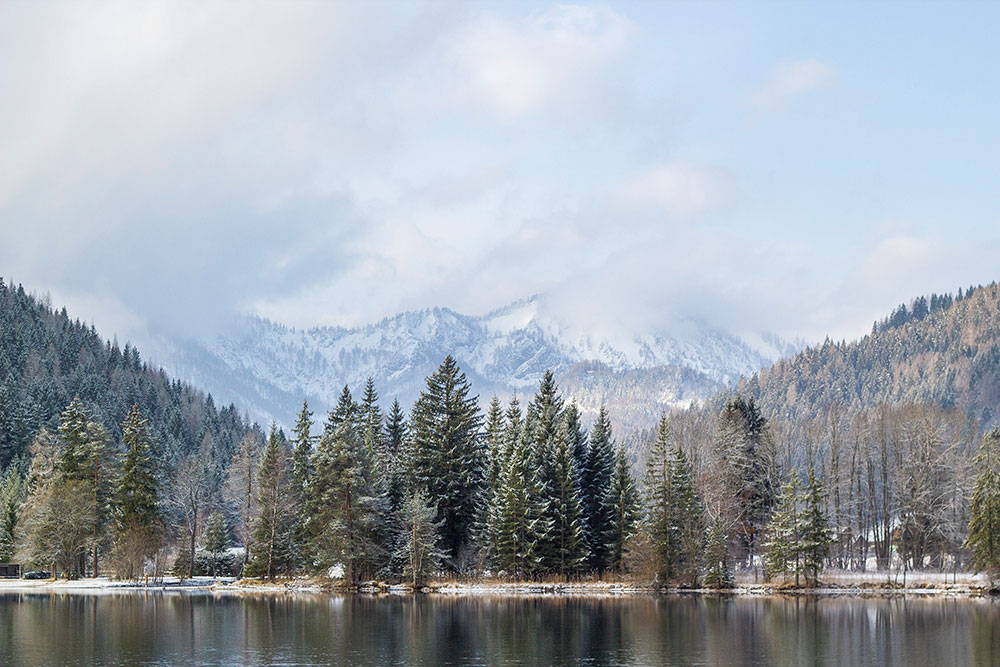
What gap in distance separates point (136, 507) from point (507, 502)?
3823 cm

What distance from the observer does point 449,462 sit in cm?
9969

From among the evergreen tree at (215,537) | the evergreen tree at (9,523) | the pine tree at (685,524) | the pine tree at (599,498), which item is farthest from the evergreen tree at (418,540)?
the evergreen tree at (9,523)

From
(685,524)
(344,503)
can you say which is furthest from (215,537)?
(685,524)

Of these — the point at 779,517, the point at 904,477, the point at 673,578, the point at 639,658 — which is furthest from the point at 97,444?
the point at 904,477

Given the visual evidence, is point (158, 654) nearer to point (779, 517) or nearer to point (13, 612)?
point (13, 612)

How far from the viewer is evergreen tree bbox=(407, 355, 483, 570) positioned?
9938 cm

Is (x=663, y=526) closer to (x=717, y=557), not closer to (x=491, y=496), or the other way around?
(x=717, y=557)

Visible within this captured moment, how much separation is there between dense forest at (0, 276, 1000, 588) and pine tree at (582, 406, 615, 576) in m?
0.19

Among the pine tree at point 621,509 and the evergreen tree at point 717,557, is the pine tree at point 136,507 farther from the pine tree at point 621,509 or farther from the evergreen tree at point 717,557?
the evergreen tree at point 717,557

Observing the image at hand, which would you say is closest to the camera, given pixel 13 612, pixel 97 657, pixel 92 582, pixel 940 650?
pixel 97 657

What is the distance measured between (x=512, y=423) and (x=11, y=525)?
5799cm

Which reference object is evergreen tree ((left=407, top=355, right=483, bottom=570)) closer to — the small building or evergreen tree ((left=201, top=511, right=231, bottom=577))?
evergreen tree ((left=201, top=511, right=231, bottom=577))

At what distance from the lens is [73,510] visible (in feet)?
332

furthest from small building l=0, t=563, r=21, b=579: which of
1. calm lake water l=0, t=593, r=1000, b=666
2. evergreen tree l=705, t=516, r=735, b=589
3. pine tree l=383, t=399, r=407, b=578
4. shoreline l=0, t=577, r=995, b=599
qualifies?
evergreen tree l=705, t=516, r=735, b=589
